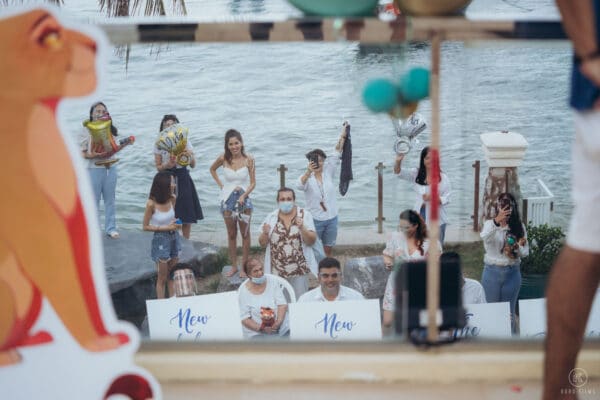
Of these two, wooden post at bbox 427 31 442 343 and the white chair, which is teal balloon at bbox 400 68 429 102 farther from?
the white chair

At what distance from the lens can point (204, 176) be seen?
5.80 m

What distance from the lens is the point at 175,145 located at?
4824 mm

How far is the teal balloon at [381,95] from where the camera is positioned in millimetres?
1513

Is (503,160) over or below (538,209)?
over

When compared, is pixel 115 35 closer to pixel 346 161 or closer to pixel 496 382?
pixel 496 382

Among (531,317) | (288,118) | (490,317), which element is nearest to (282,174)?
(288,118)

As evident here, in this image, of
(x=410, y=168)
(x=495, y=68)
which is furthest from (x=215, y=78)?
(x=495, y=68)

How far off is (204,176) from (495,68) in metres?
3.22

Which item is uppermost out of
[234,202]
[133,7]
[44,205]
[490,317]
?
[133,7]

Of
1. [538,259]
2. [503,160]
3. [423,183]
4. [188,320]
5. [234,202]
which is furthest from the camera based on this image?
[503,160]

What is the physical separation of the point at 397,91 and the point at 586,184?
0.42 m

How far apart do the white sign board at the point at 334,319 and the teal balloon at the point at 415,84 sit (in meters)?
2.31

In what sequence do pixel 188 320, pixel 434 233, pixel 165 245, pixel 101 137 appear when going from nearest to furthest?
pixel 434 233 → pixel 188 320 → pixel 165 245 → pixel 101 137

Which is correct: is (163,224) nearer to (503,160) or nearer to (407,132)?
(407,132)
